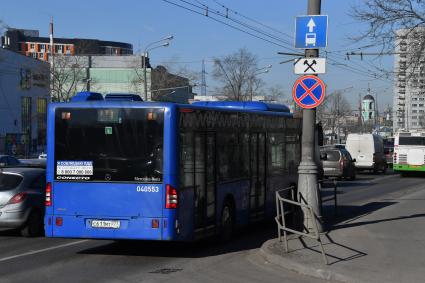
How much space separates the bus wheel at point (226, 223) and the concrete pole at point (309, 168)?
1.37 metres

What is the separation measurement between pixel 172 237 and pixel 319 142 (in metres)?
7.69

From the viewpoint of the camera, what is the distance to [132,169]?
391 inches

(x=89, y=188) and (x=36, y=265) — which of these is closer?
(x=36, y=265)

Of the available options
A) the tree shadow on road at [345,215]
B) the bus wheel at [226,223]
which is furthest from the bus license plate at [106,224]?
the tree shadow on road at [345,215]

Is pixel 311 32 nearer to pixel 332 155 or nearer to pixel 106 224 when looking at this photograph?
pixel 106 224

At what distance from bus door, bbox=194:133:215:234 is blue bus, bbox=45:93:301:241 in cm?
2

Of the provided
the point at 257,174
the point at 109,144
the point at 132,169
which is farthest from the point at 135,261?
the point at 257,174

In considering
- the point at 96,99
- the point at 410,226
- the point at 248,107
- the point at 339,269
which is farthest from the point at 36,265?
the point at 410,226

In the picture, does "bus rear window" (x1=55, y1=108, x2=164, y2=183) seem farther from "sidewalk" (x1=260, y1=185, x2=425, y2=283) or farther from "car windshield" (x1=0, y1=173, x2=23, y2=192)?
"car windshield" (x1=0, y1=173, x2=23, y2=192)

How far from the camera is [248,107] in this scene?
14180mm

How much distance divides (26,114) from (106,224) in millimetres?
65108

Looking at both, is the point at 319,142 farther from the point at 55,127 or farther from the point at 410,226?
the point at 55,127

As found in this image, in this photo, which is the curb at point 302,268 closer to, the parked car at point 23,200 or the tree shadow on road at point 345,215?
the tree shadow on road at point 345,215

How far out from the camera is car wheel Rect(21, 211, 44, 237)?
12.7 metres
